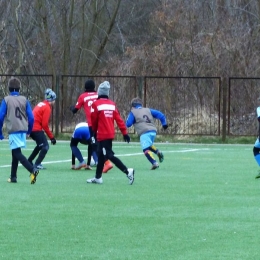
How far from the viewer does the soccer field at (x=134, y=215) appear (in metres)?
8.18

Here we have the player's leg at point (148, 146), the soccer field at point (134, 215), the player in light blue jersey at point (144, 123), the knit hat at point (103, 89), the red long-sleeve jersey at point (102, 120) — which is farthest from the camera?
the player in light blue jersey at point (144, 123)

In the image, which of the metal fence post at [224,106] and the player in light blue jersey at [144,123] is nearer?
the player in light blue jersey at [144,123]

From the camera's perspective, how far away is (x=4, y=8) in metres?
40.6

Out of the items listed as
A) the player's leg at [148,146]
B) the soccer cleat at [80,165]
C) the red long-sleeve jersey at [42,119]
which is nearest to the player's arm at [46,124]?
the red long-sleeve jersey at [42,119]

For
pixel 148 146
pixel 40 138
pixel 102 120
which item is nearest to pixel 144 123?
pixel 148 146

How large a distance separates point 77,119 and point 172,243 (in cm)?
2109

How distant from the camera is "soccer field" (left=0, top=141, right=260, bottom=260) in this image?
8180 millimetres

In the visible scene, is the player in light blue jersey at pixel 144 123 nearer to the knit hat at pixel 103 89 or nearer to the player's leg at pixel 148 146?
the player's leg at pixel 148 146

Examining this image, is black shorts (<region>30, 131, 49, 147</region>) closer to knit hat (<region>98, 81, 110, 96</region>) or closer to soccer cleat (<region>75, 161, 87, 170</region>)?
soccer cleat (<region>75, 161, 87, 170</region>)

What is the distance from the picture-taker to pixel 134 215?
33.9ft

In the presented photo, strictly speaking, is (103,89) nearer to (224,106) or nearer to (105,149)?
(105,149)

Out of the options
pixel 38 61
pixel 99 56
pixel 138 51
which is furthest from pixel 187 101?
pixel 38 61

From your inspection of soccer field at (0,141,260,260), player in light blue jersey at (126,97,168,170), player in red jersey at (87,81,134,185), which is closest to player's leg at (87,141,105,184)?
player in red jersey at (87,81,134,185)

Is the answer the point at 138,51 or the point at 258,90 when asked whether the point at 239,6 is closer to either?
the point at 138,51
